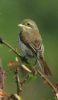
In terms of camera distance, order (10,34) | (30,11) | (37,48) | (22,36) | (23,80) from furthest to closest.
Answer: (30,11)
(10,34)
(22,36)
(37,48)
(23,80)

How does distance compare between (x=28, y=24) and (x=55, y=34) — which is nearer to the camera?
(x=28, y=24)

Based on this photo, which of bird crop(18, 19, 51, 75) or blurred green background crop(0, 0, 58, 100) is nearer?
bird crop(18, 19, 51, 75)

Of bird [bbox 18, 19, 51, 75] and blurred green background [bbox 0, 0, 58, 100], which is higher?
blurred green background [bbox 0, 0, 58, 100]

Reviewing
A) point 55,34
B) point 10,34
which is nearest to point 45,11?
point 55,34

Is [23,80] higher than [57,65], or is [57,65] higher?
[57,65]

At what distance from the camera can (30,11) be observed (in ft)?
60.5

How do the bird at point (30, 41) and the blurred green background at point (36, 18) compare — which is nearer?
the bird at point (30, 41)

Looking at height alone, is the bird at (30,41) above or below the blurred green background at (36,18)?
below

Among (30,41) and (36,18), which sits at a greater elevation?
(36,18)

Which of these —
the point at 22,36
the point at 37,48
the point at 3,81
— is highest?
the point at 22,36

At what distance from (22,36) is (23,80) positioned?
3.46 m

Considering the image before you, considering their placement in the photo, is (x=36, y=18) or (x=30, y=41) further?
(x=36, y=18)

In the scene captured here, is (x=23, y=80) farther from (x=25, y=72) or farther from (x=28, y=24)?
(x=28, y=24)

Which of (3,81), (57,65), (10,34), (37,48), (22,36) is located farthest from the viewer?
(10,34)
